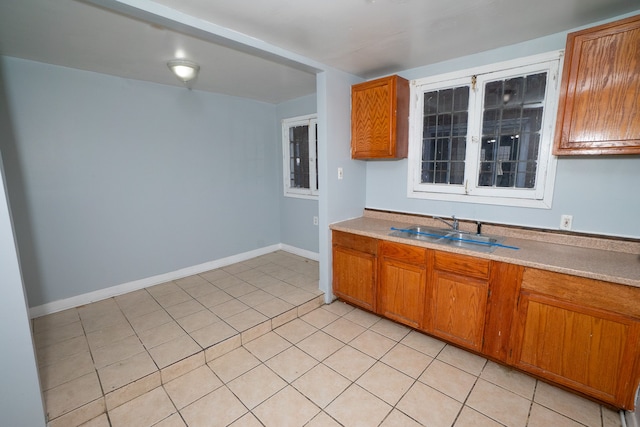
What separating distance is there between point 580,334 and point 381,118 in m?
2.10

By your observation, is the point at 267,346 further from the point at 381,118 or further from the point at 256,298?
the point at 381,118

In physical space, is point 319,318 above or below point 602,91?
below

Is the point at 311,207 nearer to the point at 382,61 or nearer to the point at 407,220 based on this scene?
the point at 407,220

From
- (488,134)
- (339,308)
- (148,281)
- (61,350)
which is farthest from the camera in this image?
(148,281)

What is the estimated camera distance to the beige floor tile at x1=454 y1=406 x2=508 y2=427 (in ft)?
5.18

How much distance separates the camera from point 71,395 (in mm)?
1686

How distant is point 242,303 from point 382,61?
8.67ft

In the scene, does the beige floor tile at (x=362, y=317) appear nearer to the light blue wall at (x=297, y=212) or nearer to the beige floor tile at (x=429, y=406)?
the beige floor tile at (x=429, y=406)

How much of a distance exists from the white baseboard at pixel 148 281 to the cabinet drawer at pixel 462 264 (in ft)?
6.88

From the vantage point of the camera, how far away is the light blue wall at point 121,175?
2498mm

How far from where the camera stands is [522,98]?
87.0 inches

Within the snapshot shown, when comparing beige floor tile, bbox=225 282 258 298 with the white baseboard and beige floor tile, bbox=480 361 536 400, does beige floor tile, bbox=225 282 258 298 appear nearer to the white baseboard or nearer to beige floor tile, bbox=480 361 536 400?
the white baseboard

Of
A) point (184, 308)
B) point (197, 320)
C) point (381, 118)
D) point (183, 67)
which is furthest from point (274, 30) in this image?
point (184, 308)

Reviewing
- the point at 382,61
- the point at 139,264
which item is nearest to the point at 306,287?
the point at 139,264
